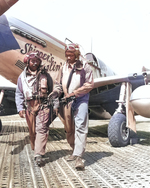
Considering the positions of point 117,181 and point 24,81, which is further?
point 24,81

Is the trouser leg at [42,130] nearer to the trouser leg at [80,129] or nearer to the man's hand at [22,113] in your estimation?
the man's hand at [22,113]

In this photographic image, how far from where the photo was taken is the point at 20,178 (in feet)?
6.94

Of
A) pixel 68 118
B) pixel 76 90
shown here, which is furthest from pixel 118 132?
pixel 76 90

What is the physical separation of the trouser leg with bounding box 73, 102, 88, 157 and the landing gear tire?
1.50m

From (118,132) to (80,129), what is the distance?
1596 mm

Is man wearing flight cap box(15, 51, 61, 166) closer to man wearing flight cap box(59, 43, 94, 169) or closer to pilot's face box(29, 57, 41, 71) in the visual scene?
pilot's face box(29, 57, 41, 71)

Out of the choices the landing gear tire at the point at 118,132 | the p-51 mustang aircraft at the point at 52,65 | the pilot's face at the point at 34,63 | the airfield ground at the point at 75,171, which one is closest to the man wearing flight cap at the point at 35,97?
the pilot's face at the point at 34,63

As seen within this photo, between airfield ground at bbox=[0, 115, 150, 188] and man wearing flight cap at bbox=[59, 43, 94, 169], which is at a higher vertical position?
man wearing flight cap at bbox=[59, 43, 94, 169]

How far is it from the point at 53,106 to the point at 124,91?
221 cm

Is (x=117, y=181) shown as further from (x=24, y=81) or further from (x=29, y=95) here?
(x=24, y=81)

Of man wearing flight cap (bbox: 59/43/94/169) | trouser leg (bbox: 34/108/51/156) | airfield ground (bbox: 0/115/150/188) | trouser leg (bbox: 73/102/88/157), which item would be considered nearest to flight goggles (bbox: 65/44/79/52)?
man wearing flight cap (bbox: 59/43/94/169)

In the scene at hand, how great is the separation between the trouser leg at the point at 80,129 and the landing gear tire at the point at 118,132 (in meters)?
1.50

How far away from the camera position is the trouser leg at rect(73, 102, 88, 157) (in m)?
2.55

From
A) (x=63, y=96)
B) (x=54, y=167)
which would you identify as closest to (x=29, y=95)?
(x=63, y=96)
